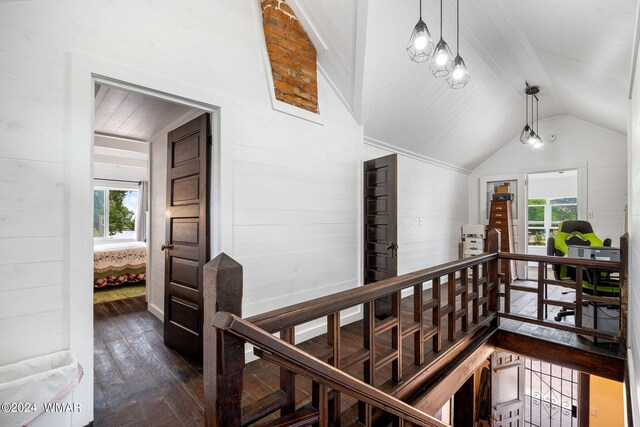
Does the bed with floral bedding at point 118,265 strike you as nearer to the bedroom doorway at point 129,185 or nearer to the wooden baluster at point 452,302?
the bedroom doorway at point 129,185

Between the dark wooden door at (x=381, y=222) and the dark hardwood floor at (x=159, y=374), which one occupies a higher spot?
the dark wooden door at (x=381, y=222)

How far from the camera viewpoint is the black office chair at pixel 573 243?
295 centimetres

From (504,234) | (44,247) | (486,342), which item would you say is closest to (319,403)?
(44,247)

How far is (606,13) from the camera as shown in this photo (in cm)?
196

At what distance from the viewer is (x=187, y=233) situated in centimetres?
260

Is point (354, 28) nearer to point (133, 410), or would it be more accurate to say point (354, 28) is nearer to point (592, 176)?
point (133, 410)

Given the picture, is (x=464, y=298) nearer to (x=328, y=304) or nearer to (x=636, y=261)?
(x=636, y=261)

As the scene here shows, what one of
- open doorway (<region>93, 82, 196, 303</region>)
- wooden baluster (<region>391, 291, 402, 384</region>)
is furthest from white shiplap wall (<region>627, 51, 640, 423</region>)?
open doorway (<region>93, 82, 196, 303</region>)

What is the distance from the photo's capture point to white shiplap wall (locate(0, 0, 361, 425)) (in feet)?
5.17

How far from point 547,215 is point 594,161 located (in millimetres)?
3296

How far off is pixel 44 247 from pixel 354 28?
2.76 meters

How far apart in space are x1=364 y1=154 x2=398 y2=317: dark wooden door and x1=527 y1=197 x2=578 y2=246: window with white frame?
663 centimetres

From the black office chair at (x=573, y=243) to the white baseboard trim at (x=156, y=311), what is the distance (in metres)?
4.67

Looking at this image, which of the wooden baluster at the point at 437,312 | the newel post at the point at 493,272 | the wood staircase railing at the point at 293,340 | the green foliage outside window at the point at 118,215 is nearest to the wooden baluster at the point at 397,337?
the wood staircase railing at the point at 293,340
